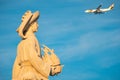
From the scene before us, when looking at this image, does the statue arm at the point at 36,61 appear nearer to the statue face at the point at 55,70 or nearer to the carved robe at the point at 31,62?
the carved robe at the point at 31,62

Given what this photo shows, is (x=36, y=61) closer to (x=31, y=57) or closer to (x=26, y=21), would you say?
(x=31, y=57)

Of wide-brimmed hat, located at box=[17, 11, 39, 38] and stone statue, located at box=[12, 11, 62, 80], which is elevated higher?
wide-brimmed hat, located at box=[17, 11, 39, 38]

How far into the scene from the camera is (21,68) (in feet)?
42.4

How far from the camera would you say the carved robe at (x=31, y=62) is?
12.5 metres

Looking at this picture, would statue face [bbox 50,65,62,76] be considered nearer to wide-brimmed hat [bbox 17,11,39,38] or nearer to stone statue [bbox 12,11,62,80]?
stone statue [bbox 12,11,62,80]

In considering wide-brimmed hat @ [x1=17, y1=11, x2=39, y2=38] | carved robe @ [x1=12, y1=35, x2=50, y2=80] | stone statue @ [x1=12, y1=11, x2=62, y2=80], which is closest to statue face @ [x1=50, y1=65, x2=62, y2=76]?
stone statue @ [x1=12, y1=11, x2=62, y2=80]

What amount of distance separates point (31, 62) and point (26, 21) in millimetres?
1779

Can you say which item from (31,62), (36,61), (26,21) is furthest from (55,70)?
(26,21)

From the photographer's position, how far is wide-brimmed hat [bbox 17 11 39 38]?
12898 mm

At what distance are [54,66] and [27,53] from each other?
132cm

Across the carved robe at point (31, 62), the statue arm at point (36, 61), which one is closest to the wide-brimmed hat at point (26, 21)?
the carved robe at point (31, 62)

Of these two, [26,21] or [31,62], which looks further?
[26,21]

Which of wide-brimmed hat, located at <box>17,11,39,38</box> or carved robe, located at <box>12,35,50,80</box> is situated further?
wide-brimmed hat, located at <box>17,11,39,38</box>

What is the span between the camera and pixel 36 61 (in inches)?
Result: 494
